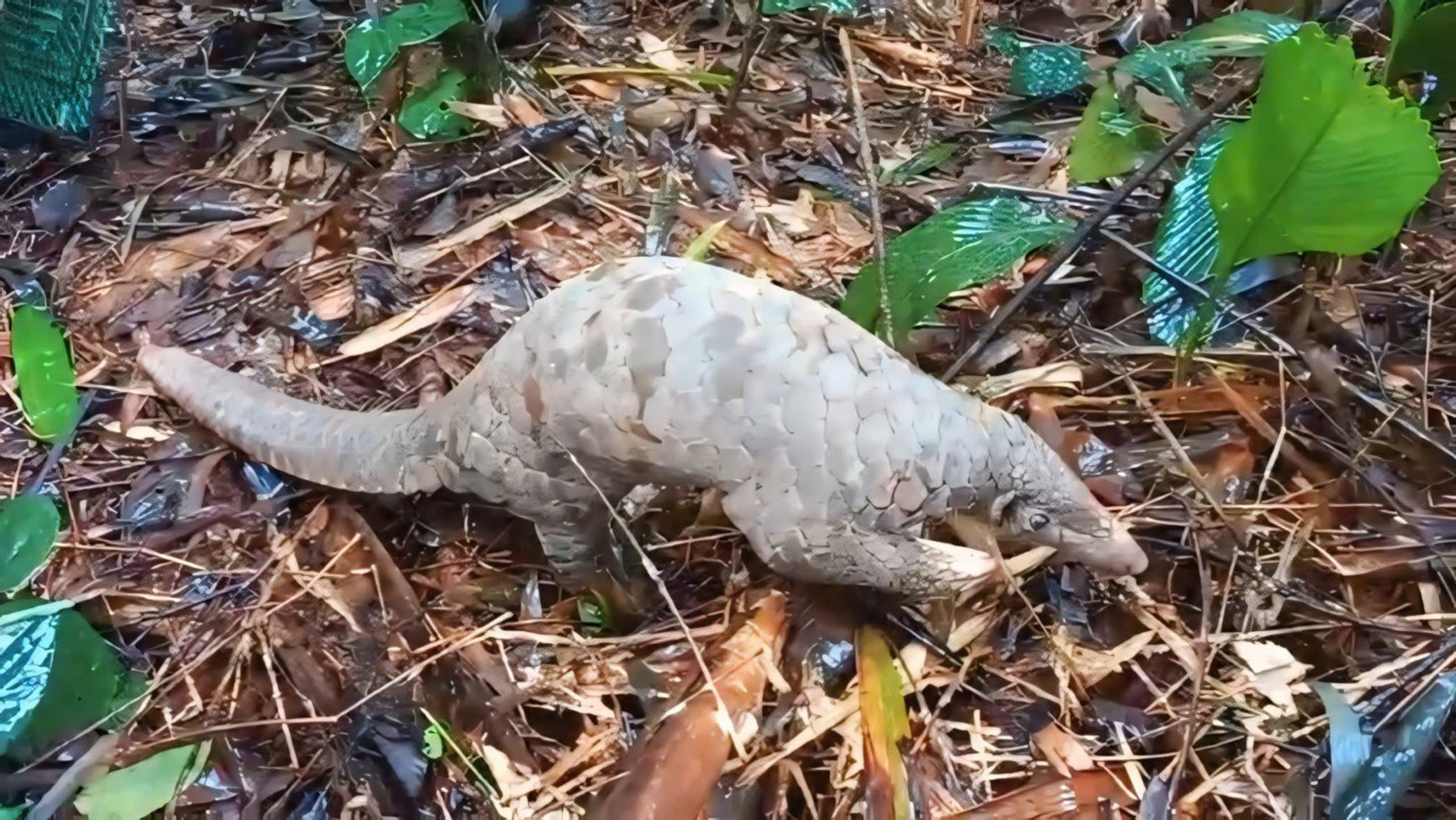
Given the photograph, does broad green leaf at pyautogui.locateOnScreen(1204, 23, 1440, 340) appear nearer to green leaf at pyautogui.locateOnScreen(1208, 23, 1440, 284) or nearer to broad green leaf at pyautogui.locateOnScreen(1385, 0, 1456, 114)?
green leaf at pyautogui.locateOnScreen(1208, 23, 1440, 284)

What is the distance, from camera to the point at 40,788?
1.23m

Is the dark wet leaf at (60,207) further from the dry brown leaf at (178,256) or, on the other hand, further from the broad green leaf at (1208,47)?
the broad green leaf at (1208,47)

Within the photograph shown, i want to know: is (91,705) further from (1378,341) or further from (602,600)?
(1378,341)

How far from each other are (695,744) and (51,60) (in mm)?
1676

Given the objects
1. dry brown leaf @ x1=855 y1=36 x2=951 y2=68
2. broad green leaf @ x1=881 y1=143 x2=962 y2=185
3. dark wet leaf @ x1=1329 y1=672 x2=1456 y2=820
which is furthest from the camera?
dry brown leaf @ x1=855 y1=36 x2=951 y2=68

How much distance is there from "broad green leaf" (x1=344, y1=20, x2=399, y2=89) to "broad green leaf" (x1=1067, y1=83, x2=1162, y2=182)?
3.86ft

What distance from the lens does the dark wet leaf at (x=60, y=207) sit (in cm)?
192

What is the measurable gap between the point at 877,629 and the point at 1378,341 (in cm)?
91

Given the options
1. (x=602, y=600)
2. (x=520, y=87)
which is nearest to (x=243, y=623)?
(x=602, y=600)

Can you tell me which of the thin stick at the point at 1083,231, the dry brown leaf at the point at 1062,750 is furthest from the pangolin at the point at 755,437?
the thin stick at the point at 1083,231

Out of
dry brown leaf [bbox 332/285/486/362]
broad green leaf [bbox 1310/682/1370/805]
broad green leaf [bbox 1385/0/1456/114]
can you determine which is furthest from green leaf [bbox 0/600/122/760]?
broad green leaf [bbox 1385/0/1456/114]

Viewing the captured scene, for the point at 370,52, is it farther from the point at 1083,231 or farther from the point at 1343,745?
the point at 1343,745

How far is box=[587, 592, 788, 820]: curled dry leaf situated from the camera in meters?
1.16

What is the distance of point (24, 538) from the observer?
1295 mm
